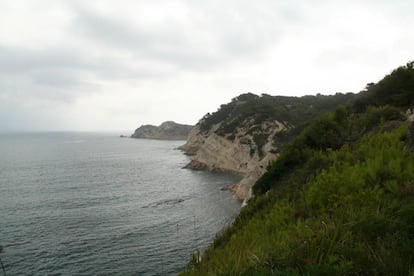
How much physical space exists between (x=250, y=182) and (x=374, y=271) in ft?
153

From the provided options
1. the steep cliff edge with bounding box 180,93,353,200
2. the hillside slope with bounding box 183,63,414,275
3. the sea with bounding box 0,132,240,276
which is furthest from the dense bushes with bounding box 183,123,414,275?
the steep cliff edge with bounding box 180,93,353,200

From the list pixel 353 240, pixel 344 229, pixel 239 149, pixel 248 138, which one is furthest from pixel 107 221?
pixel 248 138

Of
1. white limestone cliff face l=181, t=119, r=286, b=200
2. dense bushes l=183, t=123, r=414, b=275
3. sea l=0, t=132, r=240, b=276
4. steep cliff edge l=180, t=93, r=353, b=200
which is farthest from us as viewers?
steep cliff edge l=180, t=93, r=353, b=200

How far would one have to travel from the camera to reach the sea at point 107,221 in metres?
27.8

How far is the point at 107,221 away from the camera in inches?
1533

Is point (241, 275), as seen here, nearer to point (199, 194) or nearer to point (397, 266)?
point (397, 266)

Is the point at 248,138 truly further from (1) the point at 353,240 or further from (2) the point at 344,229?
(1) the point at 353,240

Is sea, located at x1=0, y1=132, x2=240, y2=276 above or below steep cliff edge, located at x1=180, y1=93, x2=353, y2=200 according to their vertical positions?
below

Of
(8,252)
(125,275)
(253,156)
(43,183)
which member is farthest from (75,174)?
(125,275)

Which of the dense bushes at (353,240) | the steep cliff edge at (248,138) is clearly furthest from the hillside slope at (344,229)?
the steep cliff edge at (248,138)

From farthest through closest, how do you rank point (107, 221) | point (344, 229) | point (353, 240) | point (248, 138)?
point (248, 138) → point (107, 221) → point (344, 229) → point (353, 240)

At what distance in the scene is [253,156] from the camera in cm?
7512

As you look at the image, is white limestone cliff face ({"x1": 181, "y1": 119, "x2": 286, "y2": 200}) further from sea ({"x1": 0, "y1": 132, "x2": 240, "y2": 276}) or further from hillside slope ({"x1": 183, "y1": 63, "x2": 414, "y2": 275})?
hillside slope ({"x1": 183, "y1": 63, "x2": 414, "y2": 275})

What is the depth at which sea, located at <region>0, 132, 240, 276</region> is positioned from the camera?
2778 centimetres
